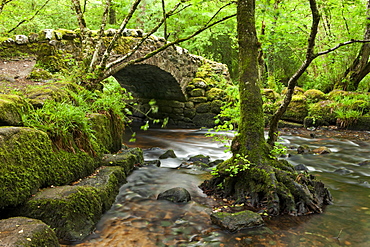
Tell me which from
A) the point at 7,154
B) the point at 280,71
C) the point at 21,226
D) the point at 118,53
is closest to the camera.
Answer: the point at 21,226

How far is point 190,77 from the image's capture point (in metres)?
14.9

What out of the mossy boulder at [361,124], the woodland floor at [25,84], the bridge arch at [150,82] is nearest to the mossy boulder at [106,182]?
the woodland floor at [25,84]

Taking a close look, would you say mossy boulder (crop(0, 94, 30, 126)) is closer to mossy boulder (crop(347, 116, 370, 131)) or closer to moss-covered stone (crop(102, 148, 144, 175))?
moss-covered stone (crop(102, 148, 144, 175))

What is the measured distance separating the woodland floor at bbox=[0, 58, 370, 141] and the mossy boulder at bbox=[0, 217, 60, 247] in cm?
313

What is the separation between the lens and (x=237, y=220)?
3.22m

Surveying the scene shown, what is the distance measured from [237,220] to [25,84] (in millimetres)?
5377

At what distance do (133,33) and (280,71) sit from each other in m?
13.1

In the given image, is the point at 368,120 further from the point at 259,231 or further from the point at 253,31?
the point at 259,231

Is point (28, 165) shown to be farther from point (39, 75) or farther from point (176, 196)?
point (39, 75)

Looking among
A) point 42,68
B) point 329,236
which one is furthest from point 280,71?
point 329,236

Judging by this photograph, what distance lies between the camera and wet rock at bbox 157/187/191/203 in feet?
13.5

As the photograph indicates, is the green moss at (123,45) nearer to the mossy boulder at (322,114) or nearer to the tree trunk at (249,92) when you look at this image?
the tree trunk at (249,92)

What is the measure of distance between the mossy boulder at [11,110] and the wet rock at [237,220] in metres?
2.65

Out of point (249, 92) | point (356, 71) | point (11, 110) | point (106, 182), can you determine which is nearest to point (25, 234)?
point (11, 110)
